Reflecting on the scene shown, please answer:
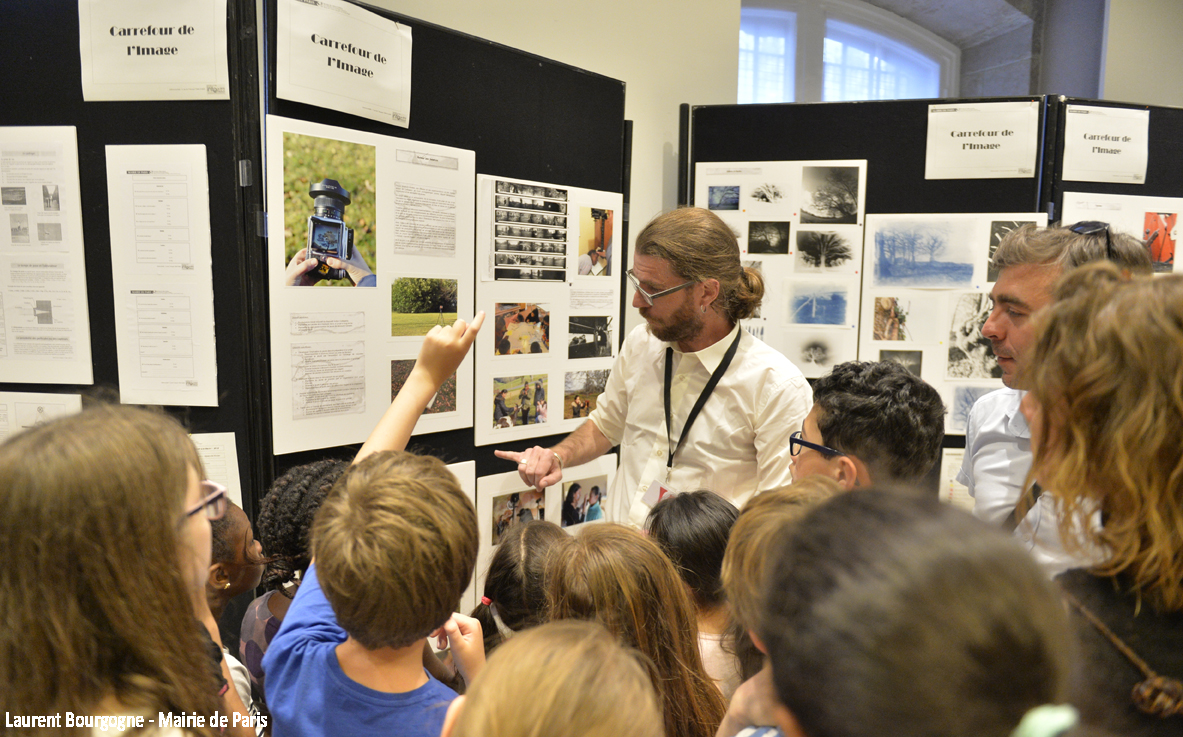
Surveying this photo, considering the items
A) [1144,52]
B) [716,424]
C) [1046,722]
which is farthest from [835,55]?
[1046,722]

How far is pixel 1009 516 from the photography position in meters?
1.97

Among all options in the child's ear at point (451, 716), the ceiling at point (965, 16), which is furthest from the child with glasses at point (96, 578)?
the ceiling at point (965, 16)

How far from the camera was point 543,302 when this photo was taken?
289cm

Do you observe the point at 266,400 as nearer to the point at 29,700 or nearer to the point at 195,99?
the point at 195,99

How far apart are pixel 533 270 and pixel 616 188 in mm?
613

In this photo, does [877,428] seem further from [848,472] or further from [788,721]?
[788,721]

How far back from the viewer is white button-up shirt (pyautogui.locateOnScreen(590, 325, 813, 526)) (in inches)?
93.4

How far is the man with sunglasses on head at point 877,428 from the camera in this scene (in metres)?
1.75

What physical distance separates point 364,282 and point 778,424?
1.48 meters

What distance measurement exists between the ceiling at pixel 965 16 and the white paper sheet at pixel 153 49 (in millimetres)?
4793

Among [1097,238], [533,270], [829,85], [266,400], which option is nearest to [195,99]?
[266,400]

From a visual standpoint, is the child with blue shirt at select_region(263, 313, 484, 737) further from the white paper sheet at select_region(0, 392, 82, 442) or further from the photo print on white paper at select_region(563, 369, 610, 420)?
the photo print on white paper at select_region(563, 369, 610, 420)

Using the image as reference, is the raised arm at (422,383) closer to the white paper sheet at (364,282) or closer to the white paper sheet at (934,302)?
the white paper sheet at (364,282)

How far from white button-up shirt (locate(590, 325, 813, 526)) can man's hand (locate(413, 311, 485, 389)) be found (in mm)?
1046
